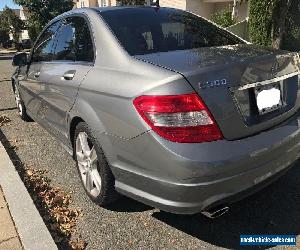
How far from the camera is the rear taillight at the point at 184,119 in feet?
8.37

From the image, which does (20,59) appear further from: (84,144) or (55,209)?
(55,209)

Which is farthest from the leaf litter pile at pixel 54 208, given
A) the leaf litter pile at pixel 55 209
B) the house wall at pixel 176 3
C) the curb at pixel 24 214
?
the house wall at pixel 176 3

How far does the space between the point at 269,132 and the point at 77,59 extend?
192cm

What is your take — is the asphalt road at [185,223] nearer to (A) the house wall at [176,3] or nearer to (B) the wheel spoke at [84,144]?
(B) the wheel spoke at [84,144]

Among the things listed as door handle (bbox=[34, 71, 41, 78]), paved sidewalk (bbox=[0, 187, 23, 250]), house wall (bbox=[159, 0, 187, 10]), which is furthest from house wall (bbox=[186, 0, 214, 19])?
paved sidewalk (bbox=[0, 187, 23, 250])

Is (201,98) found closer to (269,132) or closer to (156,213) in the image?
(269,132)

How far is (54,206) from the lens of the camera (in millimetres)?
3736

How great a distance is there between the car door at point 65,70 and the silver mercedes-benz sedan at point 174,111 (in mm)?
23

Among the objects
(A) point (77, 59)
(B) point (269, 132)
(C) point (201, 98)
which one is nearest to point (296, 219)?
(B) point (269, 132)

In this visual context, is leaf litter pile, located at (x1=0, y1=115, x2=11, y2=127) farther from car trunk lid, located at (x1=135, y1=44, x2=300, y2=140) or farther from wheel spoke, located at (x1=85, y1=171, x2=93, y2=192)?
car trunk lid, located at (x1=135, y1=44, x2=300, y2=140)

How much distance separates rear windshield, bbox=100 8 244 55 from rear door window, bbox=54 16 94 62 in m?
0.28

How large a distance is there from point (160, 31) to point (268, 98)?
1.20 meters

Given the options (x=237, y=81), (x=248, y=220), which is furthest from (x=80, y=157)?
(x=237, y=81)

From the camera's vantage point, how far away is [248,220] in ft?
10.9
